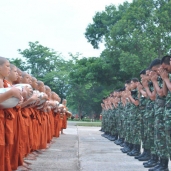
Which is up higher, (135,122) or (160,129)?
(135,122)

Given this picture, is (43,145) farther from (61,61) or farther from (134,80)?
(61,61)

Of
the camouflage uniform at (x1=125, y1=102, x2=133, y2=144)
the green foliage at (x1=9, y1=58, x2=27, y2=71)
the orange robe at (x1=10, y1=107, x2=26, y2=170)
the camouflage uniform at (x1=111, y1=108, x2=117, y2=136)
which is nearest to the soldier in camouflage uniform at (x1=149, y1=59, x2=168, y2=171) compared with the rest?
the orange robe at (x1=10, y1=107, x2=26, y2=170)

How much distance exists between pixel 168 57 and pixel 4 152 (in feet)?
9.12

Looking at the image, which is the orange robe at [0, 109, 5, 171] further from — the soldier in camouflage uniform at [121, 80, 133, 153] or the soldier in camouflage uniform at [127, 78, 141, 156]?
the soldier in camouflage uniform at [121, 80, 133, 153]

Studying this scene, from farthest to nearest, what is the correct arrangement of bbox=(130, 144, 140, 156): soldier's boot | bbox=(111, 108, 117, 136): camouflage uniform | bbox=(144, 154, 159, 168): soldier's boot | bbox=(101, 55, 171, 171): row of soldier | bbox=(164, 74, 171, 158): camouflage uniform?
bbox=(111, 108, 117, 136): camouflage uniform → bbox=(130, 144, 140, 156): soldier's boot → bbox=(144, 154, 159, 168): soldier's boot → bbox=(101, 55, 171, 171): row of soldier → bbox=(164, 74, 171, 158): camouflage uniform

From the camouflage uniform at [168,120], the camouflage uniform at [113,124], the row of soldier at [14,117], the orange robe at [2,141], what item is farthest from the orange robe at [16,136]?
the camouflage uniform at [113,124]

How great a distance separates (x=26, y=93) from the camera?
610cm

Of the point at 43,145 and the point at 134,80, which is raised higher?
the point at 134,80

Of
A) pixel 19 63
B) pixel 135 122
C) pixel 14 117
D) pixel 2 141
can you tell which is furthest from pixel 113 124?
pixel 19 63

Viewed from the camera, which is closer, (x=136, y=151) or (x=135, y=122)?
(x=135, y=122)

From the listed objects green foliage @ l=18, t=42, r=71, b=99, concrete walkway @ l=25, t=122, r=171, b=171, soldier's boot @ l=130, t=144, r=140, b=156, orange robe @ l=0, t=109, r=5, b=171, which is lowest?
concrete walkway @ l=25, t=122, r=171, b=171

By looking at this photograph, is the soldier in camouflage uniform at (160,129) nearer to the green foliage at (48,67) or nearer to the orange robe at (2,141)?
the orange robe at (2,141)

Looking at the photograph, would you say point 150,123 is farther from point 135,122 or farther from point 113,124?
point 113,124

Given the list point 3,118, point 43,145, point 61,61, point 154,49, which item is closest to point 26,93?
point 3,118
